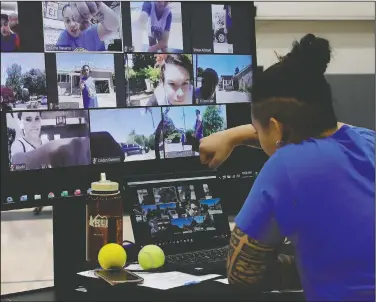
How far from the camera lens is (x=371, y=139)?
1263 millimetres

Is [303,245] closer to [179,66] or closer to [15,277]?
[179,66]

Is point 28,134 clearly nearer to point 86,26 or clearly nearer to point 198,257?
point 86,26

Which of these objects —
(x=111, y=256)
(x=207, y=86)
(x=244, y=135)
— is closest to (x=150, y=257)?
(x=111, y=256)

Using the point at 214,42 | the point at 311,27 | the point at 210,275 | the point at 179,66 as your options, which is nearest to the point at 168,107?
the point at 179,66

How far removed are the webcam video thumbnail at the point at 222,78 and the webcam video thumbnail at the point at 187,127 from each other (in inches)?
1.5

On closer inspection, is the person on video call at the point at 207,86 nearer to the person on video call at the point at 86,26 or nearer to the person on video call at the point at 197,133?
the person on video call at the point at 197,133

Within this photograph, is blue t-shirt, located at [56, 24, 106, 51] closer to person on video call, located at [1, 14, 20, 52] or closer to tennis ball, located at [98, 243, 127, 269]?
person on video call, located at [1, 14, 20, 52]

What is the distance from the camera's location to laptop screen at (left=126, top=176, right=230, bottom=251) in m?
1.59

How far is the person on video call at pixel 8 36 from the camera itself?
58.4 inches

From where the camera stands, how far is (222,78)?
5.76ft

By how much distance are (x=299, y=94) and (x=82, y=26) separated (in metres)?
0.69

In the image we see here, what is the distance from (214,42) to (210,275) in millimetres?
728

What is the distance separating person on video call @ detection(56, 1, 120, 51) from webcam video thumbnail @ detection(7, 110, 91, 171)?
0.62 ft

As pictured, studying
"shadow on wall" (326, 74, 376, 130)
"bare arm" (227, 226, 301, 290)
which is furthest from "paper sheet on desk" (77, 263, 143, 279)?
"shadow on wall" (326, 74, 376, 130)
